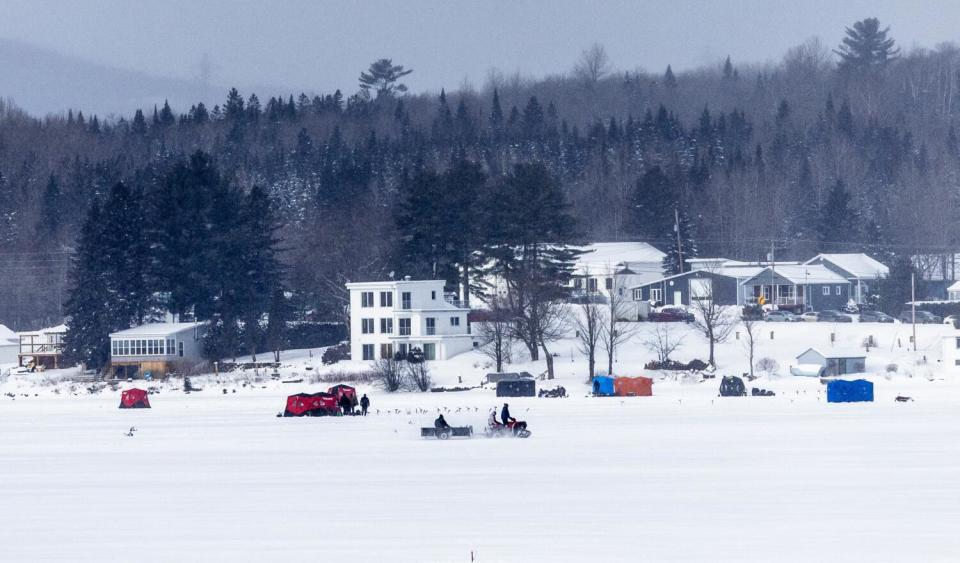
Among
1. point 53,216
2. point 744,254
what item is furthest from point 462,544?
point 53,216

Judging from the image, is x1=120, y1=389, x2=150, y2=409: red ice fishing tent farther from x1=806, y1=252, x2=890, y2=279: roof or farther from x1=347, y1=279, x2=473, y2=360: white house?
x1=806, y1=252, x2=890, y2=279: roof

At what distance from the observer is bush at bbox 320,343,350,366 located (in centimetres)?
7744

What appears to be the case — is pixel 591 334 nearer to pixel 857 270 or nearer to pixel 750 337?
pixel 750 337

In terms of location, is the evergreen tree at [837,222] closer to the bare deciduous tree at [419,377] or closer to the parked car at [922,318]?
the parked car at [922,318]

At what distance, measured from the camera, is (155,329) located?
269 ft

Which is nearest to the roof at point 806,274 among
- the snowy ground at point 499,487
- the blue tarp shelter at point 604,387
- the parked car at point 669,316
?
the parked car at point 669,316

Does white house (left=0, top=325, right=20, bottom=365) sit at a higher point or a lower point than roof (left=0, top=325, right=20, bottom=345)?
lower

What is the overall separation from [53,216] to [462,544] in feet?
426

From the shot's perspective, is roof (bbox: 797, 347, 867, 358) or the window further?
the window

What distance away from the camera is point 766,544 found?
61.4ft

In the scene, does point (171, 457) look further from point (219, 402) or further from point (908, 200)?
point (908, 200)

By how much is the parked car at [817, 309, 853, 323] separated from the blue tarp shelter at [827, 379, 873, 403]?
35125 millimetres

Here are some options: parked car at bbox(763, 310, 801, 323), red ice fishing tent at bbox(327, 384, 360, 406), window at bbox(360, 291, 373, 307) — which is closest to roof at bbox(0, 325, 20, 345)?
window at bbox(360, 291, 373, 307)

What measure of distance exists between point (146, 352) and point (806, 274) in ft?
143
